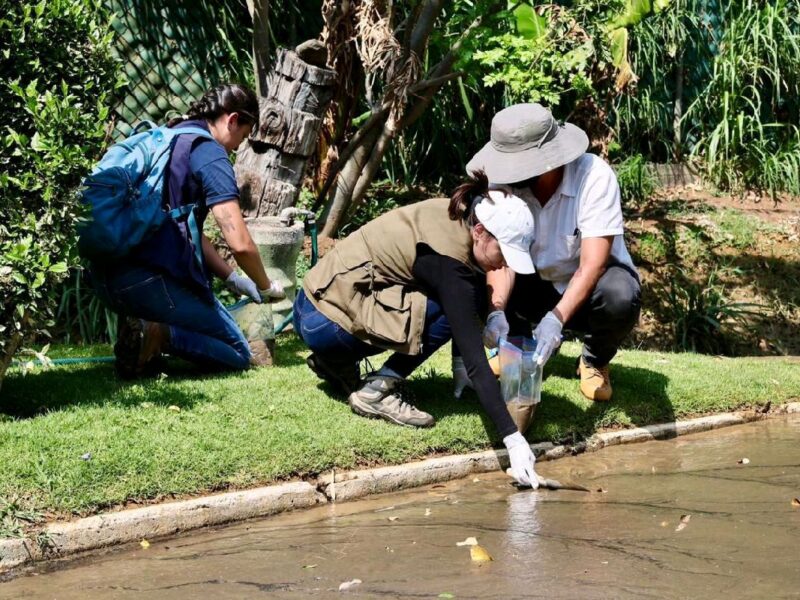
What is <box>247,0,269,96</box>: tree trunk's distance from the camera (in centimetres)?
833

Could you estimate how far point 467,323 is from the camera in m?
4.79

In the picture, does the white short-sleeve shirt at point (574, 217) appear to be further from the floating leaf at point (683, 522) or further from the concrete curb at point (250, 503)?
the floating leaf at point (683, 522)

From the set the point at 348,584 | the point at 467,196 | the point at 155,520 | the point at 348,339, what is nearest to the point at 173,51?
the point at 348,339

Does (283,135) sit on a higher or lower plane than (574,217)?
higher

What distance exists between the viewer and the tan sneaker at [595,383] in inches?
234

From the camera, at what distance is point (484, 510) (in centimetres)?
465

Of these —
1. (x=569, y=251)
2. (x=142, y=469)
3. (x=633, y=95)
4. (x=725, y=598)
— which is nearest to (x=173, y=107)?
(x=633, y=95)

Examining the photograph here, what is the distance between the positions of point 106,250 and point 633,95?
A: 7440 millimetres

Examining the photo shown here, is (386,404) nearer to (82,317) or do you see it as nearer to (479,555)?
(479,555)

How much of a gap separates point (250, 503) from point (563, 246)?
212 cm

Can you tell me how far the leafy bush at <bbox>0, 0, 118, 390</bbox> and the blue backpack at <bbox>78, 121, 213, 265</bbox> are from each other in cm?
43

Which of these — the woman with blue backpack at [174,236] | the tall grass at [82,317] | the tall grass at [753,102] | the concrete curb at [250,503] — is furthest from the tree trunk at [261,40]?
the tall grass at [753,102]

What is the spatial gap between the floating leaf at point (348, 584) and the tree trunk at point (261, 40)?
539 cm

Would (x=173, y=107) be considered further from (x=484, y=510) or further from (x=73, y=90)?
(x=484, y=510)
